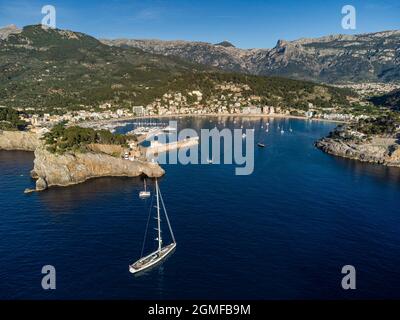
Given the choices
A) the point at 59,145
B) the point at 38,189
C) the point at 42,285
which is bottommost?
the point at 42,285

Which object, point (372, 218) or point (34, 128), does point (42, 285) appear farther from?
point (34, 128)

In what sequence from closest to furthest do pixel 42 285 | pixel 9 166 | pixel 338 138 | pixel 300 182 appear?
pixel 42 285 → pixel 300 182 → pixel 9 166 → pixel 338 138

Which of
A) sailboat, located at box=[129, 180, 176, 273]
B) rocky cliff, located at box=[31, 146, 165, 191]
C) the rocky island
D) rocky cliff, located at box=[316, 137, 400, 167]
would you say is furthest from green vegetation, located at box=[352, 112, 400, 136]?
sailboat, located at box=[129, 180, 176, 273]

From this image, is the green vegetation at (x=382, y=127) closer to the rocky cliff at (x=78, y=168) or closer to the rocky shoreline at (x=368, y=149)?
the rocky shoreline at (x=368, y=149)

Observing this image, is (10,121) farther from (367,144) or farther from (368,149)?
(367,144)

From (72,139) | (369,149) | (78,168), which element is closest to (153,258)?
(78,168)
